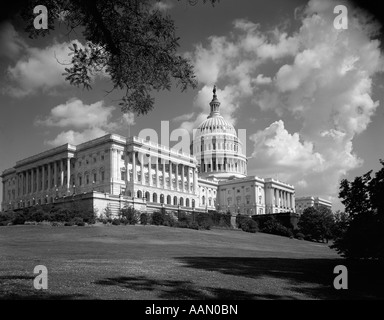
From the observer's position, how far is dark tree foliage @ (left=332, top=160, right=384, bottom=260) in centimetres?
1933

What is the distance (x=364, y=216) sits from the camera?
20.3 metres

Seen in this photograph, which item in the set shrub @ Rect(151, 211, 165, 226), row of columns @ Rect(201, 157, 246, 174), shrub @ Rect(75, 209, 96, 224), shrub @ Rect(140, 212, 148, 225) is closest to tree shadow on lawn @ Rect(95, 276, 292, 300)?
shrub @ Rect(75, 209, 96, 224)

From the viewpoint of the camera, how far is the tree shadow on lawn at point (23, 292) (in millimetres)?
12867

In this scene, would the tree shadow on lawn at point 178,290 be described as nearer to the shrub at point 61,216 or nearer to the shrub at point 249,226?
the shrub at point 61,216

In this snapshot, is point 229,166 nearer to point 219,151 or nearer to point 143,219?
point 219,151

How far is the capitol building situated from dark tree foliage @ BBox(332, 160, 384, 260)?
200 ft

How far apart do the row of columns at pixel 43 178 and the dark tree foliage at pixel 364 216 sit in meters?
94.7

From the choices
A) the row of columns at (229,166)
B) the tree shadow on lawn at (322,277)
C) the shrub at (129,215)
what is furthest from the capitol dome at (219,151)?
the tree shadow on lawn at (322,277)

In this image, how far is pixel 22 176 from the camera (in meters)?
126

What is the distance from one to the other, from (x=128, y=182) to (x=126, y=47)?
9030 cm

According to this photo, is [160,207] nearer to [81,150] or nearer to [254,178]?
[81,150]

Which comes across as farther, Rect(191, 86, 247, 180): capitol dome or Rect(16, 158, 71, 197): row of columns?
Rect(191, 86, 247, 180): capitol dome

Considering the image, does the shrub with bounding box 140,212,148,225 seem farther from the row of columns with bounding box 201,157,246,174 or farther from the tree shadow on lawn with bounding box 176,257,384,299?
the row of columns with bounding box 201,157,246,174
